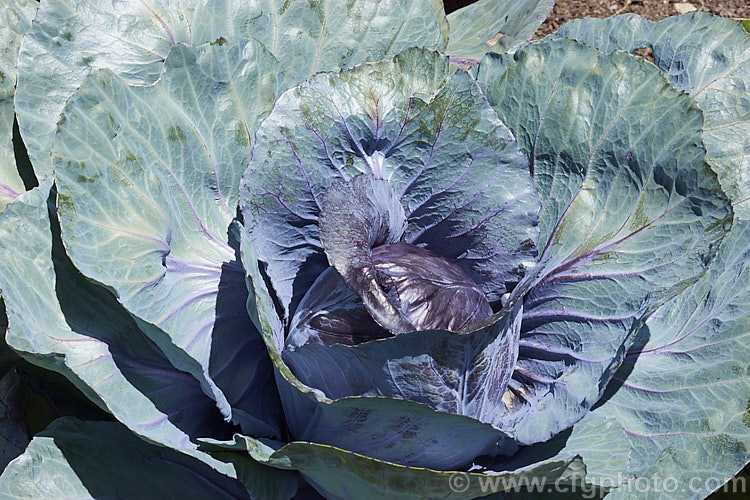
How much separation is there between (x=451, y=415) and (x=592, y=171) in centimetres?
60

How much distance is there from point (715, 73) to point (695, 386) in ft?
2.41

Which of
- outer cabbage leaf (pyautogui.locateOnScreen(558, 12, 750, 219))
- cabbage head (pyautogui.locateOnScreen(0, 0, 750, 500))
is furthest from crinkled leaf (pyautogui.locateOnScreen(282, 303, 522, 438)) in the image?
outer cabbage leaf (pyautogui.locateOnScreen(558, 12, 750, 219))

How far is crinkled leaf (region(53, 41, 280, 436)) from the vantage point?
1.24 metres

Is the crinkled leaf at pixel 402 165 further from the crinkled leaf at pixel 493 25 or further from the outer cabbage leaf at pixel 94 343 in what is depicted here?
the crinkled leaf at pixel 493 25

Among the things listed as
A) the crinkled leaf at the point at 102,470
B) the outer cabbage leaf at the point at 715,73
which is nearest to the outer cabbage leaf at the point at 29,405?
the crinkled leaf at the point at 102,470

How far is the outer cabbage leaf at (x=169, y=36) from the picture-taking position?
1.54 meters

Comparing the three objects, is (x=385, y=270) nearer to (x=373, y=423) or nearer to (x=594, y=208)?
(x=373, y=423)

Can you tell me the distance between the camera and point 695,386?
5.20 ft

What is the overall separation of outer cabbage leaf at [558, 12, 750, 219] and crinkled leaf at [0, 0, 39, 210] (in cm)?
124

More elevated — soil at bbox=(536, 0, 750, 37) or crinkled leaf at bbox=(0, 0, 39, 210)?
crinkled leaf at bbox=(0, 0, 39, 210)

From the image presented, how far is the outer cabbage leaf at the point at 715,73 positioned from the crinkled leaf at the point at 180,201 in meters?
0.86

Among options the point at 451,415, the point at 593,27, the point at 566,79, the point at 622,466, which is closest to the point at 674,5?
the point at 593,27

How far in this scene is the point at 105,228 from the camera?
1.25m

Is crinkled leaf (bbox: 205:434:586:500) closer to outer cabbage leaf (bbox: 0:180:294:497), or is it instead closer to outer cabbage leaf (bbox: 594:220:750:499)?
outer cabbage leaf (bbox: 0:180:294:497)
